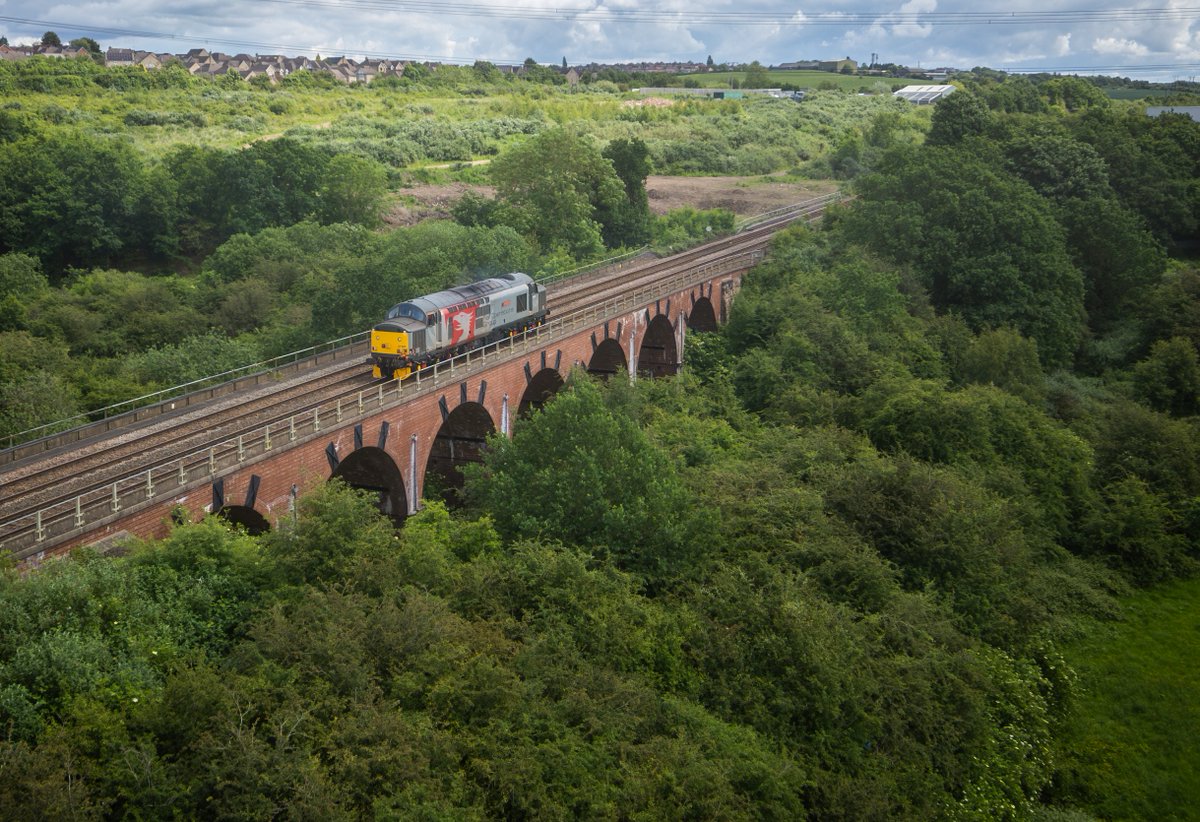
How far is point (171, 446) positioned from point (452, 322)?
12.1m

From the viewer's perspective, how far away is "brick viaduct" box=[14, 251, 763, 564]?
21.8m

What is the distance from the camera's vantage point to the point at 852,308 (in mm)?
49219

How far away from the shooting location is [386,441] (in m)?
29.8

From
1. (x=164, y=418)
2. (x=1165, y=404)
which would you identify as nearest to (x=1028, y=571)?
(x=1165, y=404)

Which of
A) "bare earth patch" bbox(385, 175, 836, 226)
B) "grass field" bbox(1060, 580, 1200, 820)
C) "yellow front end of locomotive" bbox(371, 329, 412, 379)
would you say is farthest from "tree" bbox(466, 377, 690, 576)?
"bare earth patch" bbox(385, 175, 836, 226)

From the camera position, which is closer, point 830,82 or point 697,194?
point 697,194

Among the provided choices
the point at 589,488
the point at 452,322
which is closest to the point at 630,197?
the point at 452,322

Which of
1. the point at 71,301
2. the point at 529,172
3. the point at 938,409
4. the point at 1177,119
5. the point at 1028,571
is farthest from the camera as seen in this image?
the point at 1177,119

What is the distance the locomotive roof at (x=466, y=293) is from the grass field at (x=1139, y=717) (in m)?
23.0

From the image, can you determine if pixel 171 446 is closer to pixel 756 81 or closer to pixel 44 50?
pixel 44 50

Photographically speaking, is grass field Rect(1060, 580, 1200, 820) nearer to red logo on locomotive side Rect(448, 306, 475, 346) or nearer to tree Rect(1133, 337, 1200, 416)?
tree Rect(1133, 337, 1200, 416)

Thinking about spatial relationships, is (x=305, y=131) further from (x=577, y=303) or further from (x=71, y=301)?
(x=577, y=303)

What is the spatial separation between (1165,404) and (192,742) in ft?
157

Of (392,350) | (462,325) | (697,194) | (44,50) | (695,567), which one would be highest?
(44,50)
